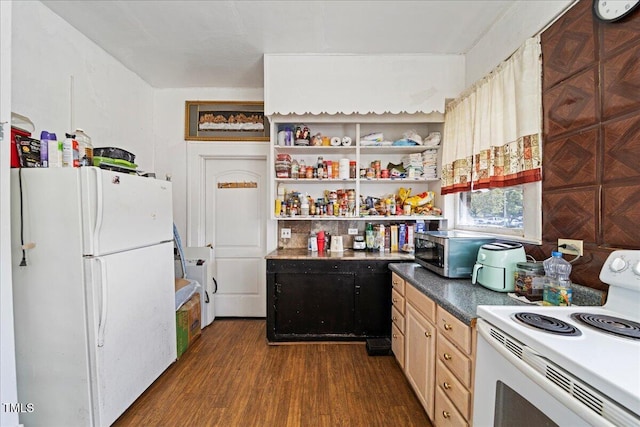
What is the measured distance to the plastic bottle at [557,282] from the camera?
4.21ft

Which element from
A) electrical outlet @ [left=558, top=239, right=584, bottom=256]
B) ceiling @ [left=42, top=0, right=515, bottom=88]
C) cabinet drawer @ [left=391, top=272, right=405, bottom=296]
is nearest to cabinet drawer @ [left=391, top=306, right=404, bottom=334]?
cabinet drawer @ [left=391, top=272, right=405, bottom=296]

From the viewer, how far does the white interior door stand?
3312 millimetres

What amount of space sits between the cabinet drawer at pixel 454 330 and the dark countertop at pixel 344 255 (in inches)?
42.1

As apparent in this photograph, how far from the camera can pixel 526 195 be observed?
176cm

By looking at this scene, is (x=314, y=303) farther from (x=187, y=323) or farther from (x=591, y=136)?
(x=591, y=136)

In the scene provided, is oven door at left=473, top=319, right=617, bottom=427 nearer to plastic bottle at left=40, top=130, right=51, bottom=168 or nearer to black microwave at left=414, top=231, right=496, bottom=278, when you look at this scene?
black microwave at left=414, top=231, right=496, bottom=278

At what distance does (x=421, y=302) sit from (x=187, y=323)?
209cm

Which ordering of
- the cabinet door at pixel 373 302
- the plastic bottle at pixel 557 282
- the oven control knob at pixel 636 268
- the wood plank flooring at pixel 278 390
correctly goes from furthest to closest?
the cabinet door at pixel 373 302 → the wood plank flooring at pixel 278 390 → the plastic bottle at pixel 557 282 → the oven control knob at pixel 636 268

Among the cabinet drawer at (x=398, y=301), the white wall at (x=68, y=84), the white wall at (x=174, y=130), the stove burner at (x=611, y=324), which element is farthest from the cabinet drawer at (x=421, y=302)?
the white wall at (x=68, y=84)

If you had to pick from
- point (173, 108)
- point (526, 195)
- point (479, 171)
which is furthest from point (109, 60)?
point (526, 195)

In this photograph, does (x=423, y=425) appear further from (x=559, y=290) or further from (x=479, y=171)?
(x=479, y=171)

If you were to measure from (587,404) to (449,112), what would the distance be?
2.45 meters

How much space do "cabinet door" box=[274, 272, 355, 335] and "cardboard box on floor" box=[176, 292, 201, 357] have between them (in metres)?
0.82

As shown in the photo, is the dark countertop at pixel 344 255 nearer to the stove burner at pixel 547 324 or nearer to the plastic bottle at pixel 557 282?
the plastic bottle at pixel 557 282
